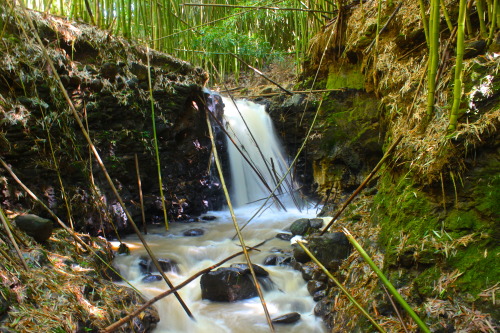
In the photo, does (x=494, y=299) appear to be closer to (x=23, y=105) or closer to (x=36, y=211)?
(x=36, y=211)

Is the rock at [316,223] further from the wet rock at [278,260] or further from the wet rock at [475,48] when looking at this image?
the wet rock at [475,48]

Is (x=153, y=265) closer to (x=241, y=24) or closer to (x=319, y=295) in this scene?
(x=319, y=295)

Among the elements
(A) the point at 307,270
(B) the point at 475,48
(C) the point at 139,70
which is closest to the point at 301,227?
(A) the point at 307,270

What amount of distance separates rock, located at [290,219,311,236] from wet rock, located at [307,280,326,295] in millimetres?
1122

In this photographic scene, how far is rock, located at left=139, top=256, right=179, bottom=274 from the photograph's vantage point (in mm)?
3045

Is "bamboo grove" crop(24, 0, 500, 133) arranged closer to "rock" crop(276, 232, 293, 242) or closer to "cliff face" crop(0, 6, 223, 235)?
"cliff face" crop(0, 6, 223, 235)

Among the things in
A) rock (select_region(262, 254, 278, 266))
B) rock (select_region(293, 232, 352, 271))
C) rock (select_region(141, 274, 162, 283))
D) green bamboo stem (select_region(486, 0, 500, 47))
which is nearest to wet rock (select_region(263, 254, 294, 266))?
rock (select_region(262, 254, 278, 266))

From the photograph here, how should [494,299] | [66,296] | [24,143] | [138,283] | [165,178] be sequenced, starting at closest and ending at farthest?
1. [494,299]
2. [66,296]
3. [138,283]
4. [24,143]
5. [165,178]

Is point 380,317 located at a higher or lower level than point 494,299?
lower

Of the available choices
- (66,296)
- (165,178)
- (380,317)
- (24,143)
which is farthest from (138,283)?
(165,178)

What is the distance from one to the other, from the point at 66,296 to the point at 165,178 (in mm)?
3087

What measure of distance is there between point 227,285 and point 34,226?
148 centimetres

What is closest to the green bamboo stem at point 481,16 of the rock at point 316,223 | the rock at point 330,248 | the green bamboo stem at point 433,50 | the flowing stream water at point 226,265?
the green bamboo stem at point 433,50

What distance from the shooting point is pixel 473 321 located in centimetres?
145
